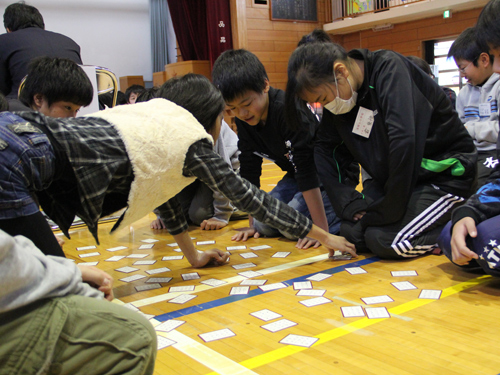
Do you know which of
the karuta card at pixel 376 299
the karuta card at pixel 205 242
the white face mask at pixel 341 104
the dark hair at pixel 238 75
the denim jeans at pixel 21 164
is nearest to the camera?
the denim jeans at pixel 21 164

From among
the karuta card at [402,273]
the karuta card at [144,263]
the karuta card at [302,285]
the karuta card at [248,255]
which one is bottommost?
the karuta card at [144,263]

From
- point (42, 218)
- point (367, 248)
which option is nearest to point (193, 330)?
point (42, 218)

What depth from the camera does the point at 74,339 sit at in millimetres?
815

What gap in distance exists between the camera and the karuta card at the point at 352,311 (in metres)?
1.47

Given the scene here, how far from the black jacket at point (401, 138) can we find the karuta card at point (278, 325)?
819mm

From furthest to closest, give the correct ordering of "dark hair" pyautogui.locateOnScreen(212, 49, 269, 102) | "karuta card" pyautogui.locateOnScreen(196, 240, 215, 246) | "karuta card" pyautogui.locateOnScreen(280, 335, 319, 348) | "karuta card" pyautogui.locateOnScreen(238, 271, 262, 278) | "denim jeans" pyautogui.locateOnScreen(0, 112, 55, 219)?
"karuta card" pyautogui.locateOnScreen(196, 240, 215, 246) < "dark hair" pyautogui.locateOnScreen(212, 49, 269, 102) < "karuta card" pyautogui.locateOnScreen(238, 271, 262, 278) < "karuta card" pyautogui.locateOnScreen(280, 335, 319, 348) < "denim jeans" pyautogui.locateOnScreen(0, 112, 55, 219)

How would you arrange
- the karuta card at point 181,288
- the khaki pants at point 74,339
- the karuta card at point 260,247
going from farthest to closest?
the karuta card at point 260,247, the karuta card at point 181,288, the khaki pants at point 74,339

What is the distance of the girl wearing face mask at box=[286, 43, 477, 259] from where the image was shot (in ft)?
6.52

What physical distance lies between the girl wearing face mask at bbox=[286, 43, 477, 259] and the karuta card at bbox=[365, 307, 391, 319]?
538 mm

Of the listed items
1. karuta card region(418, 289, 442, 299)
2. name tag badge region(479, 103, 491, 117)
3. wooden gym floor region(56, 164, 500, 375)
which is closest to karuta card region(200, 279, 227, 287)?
wooden gym floor region(56, 164, 500, 375)

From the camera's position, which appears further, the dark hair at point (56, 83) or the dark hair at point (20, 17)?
the dark hair at point (20, 17)

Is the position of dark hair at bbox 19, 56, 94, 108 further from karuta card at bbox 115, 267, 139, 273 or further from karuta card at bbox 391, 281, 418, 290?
karuta card at bbox 391, 281, 418, 290

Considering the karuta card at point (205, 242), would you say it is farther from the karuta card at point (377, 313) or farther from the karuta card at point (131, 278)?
the karuta card at point (377, 313)

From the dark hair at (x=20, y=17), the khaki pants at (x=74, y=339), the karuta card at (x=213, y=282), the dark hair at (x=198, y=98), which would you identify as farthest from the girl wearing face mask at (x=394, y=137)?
the dark hair at (x=20, y=17)
